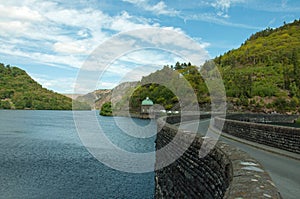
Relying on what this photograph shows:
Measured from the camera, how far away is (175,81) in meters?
87.2

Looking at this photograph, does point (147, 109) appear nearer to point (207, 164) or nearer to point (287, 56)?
point (287, 56)

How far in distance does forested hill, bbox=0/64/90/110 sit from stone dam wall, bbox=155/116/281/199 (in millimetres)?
161298

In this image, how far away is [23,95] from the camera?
17712cm

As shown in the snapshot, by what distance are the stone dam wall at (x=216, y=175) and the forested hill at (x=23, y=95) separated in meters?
161

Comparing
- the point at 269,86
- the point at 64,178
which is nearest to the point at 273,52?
the point at 269,86

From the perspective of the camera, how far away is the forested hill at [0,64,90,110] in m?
171

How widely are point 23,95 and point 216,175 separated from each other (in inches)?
7366

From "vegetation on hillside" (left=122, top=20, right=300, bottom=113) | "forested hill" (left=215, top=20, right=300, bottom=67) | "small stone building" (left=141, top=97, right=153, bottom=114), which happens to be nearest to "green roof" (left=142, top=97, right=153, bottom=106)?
"small stone building" (left=141, top=97, right=153, bottom=114)

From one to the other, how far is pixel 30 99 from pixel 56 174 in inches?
6440

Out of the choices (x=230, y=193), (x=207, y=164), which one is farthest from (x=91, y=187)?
(x=230, y=193)

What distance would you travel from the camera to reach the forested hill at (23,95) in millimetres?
170750

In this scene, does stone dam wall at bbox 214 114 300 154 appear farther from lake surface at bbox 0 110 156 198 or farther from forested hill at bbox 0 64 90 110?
forested hill at bbox 0 64 90 110

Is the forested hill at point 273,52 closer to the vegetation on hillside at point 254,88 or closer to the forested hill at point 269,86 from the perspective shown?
the forested hill at point 269,86

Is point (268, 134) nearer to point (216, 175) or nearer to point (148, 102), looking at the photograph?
point (216, 175)
